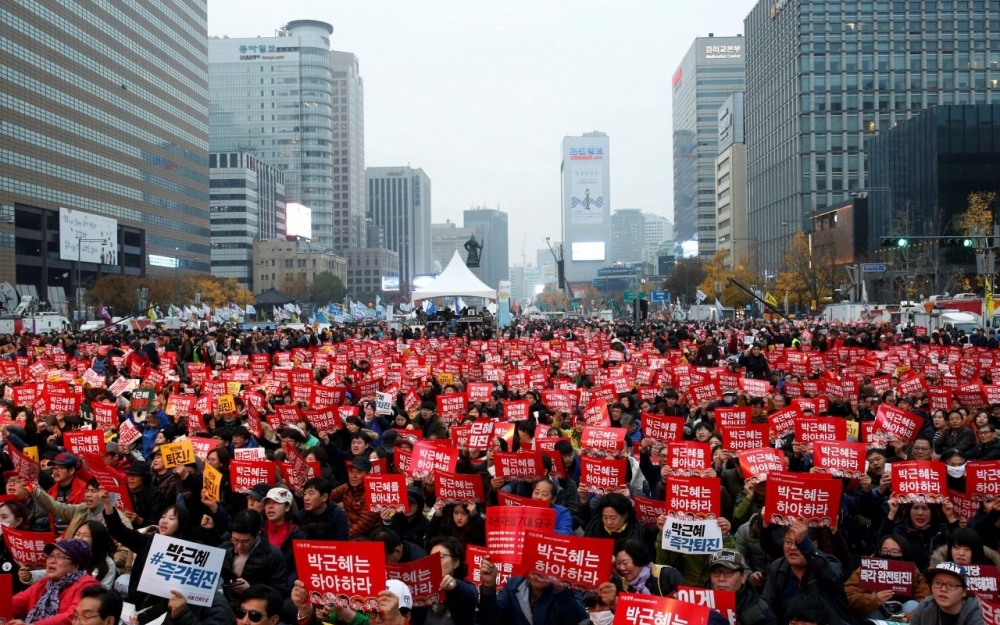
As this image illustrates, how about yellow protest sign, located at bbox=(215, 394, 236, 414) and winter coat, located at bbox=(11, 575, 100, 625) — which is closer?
winter coat, located at bbox=(11, 575, 100, 625)

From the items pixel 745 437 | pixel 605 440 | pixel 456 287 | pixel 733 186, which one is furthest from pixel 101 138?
pixel 745 437

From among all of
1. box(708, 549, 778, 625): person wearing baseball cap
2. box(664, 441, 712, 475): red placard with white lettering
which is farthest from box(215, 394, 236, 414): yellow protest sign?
box(708, 549, 778, 625): person wearing baseball cap

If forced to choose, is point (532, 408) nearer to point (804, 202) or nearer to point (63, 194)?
point (63, 194)

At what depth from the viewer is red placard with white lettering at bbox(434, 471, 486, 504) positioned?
860cm

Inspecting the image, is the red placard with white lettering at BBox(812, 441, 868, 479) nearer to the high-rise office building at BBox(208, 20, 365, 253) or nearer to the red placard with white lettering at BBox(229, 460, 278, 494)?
the red placard with white lettering at BBox(229, 460, 278, 494)

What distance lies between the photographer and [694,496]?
792 centimetres

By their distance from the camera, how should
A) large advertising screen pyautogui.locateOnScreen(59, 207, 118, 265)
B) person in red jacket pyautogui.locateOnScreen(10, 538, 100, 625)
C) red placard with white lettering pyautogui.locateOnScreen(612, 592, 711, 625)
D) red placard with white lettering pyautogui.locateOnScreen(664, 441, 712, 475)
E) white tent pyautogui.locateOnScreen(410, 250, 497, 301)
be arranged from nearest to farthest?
red placard with white lettering pyautogui.locateOnScreen(612, 592, 711, 625) < person in red jacket pyautogui.locateOnScreen(10, 538, 100, 625) < red placard with white lettering pyautogui.locateOnScreen(664, 441, 712, 475) < white tent pyautogui.locateOnScreen(410, 250, 497, 301) < large advertising screen pyautogui.locateOnScreen(59, 207, 118, 265)

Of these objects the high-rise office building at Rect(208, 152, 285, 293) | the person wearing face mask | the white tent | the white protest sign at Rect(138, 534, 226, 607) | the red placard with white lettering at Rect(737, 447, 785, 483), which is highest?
the high-rise office building at Rect(208, 152, 285, 293)

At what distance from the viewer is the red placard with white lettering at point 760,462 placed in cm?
918

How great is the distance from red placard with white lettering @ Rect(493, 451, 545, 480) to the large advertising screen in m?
83.7

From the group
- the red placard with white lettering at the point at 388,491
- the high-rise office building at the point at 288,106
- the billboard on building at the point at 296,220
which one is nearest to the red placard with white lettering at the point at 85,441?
the red placard with white lettering at the point at 388,491

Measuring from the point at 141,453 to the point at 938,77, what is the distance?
109m

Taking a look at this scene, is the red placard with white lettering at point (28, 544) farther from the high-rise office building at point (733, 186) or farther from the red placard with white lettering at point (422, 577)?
the high-rise office building at point (733, 186)

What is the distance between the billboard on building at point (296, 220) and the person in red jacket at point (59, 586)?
6811 inches
